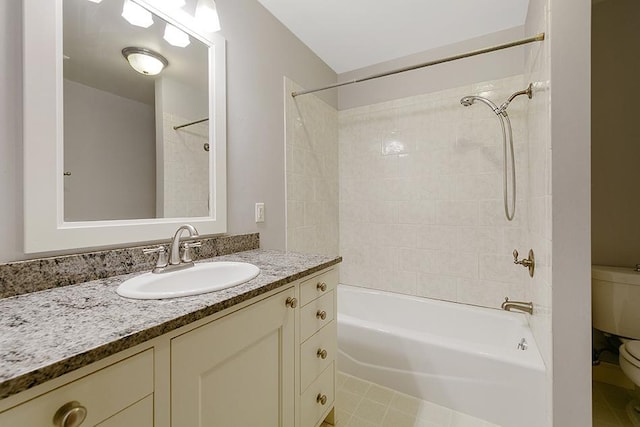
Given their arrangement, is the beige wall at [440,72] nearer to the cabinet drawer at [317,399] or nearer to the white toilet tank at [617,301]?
the white toilet tank at [617,301]

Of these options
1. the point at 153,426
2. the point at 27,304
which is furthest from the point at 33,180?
the point at 153,426

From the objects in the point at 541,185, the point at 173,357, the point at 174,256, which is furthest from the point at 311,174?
the point at 173,357

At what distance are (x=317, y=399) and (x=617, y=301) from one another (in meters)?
1.77

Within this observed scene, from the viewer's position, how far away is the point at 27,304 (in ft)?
2.25

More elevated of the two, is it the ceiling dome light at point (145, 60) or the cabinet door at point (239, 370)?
the ceiling dome light at point (145, 60)

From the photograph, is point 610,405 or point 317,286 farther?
point 610,405

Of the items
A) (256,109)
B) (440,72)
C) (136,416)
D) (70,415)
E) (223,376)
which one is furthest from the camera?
(440,72)

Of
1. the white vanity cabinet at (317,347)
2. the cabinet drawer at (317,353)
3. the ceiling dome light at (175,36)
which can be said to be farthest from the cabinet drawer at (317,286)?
the ceiling dome light at (175,36)

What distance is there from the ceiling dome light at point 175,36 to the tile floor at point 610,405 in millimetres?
2807

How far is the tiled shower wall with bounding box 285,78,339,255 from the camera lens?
192cm

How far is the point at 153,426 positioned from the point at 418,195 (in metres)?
2.06

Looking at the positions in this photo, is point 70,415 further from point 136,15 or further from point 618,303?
point 618,303

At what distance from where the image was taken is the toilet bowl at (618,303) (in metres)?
1.50

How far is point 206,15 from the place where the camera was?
123 cm
